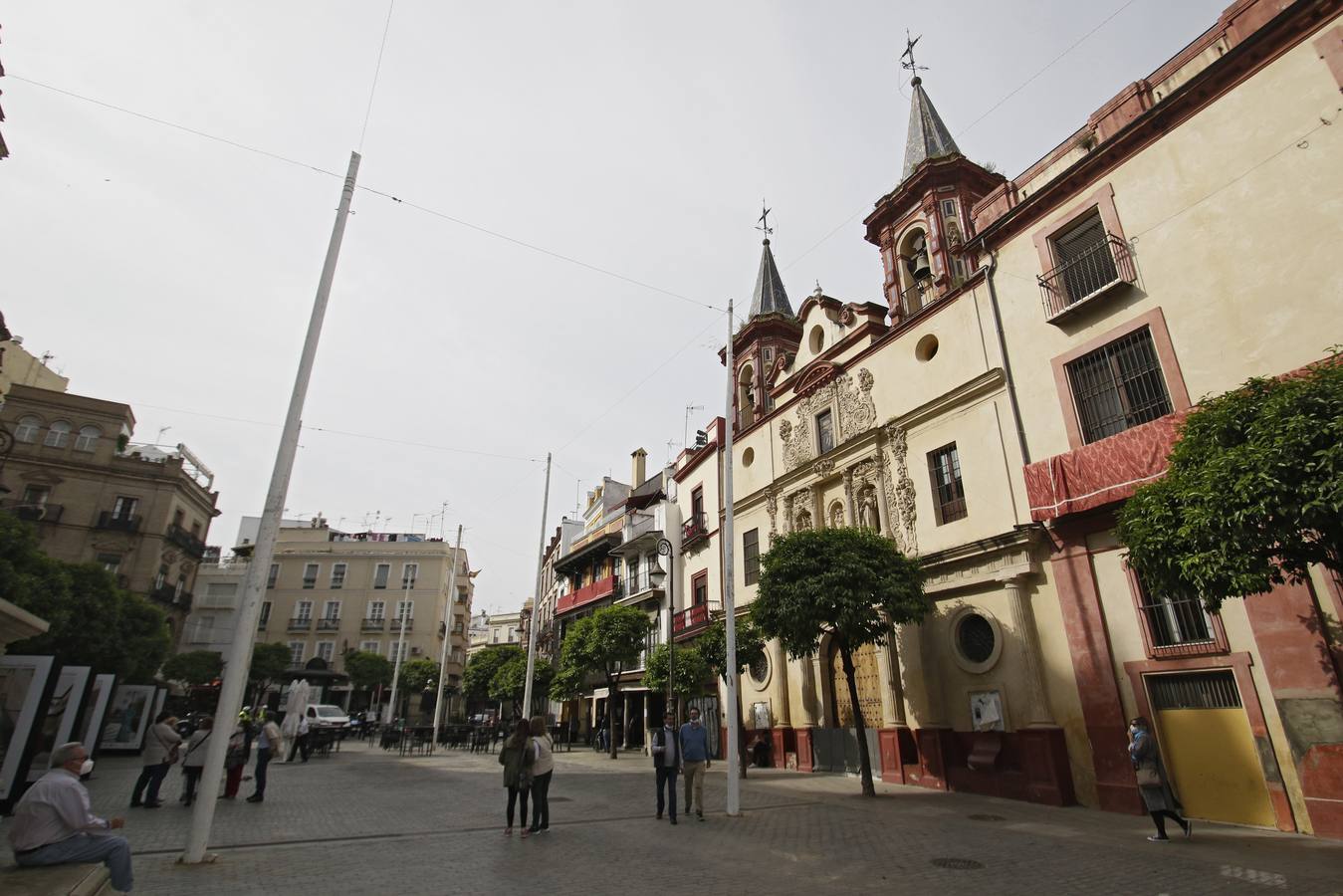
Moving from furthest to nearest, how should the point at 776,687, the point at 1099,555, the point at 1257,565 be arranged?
the point at 776,687, the point at 1099,555, the point at 1257,565

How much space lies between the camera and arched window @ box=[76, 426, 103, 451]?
3734cm

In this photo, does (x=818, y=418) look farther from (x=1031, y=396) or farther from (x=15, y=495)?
(x=15, y=495)

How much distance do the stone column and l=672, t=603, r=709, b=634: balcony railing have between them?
14348 mm

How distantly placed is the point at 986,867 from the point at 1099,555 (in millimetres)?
7690

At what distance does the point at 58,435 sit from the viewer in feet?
121

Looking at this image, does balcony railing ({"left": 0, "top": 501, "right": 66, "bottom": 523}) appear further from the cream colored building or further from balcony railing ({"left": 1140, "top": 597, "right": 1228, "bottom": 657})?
balcony railing ({"left": 1140, "top": 597, "right": 1228, "bottom": 657})

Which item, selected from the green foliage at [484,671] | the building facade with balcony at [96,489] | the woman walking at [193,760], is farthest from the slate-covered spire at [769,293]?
the building facade with balcony at [96,489]

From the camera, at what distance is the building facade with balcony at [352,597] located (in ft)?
188

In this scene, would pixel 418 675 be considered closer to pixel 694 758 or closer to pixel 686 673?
pixel 686 673

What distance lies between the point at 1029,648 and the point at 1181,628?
2980mm

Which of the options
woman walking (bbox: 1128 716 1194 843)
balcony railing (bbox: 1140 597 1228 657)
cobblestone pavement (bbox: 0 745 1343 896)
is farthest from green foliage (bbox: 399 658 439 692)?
woman walking (bbox: 1128 716 1194 843)

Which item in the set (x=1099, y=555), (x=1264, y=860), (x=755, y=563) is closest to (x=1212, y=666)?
(x=1099, y=555)

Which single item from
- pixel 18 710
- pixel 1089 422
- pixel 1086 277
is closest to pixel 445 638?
pixel 18 710

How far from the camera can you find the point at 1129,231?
1381 centimetres
